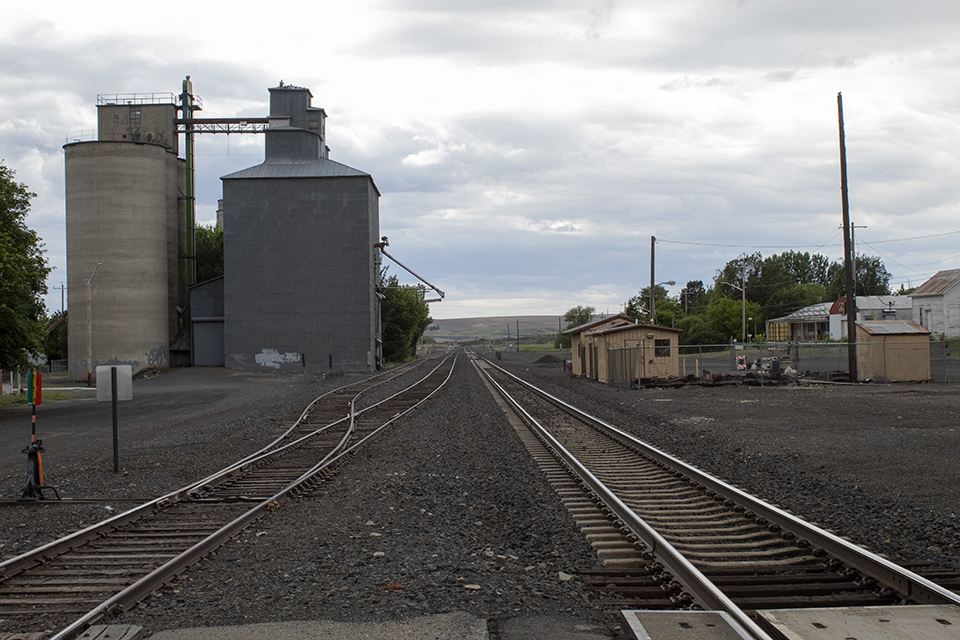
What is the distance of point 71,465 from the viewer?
12.7m

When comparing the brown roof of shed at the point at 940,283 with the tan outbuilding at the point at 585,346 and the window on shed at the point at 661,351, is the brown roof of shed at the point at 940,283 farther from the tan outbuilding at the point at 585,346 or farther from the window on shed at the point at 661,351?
the window on shed at the point at 661,351

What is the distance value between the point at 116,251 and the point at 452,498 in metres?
49.4

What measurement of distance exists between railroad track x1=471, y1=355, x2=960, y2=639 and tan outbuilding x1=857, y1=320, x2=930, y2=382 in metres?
22.9

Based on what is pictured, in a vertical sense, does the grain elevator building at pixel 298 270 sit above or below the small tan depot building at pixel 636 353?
above

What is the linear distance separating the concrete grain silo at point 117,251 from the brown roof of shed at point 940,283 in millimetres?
66573

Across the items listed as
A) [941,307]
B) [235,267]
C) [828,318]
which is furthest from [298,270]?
[941,307]

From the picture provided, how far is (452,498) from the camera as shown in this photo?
936cm

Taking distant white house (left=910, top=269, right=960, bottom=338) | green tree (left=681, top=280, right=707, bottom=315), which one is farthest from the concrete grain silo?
green tree (left=681, top=280, right=707, bottom=315)

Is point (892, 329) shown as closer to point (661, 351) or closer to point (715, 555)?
point (661, 351)

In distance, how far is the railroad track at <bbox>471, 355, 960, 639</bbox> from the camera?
16.5 feet

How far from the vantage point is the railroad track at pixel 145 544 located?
5273mm

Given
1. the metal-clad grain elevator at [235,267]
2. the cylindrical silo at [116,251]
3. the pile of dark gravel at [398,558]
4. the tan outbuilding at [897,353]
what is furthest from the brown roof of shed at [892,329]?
the cylindrical silo at [116,251]

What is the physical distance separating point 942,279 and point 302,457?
72787 millimetres

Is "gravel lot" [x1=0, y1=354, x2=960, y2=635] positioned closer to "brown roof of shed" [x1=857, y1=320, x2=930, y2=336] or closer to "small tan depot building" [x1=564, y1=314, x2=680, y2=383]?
"brown roof of shed" [x1=857, y1=320, x2=930, y2=336]
